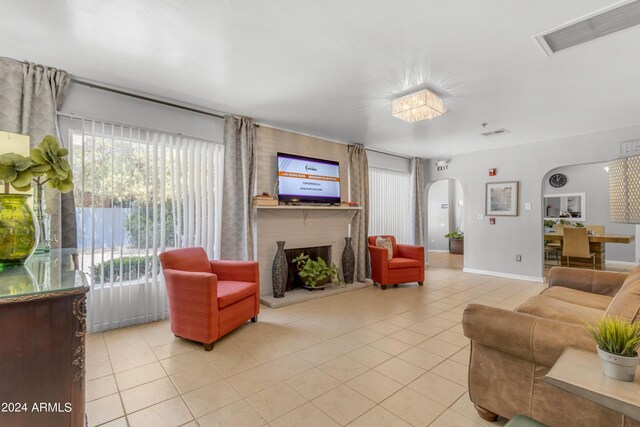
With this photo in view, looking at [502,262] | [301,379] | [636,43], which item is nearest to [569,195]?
[502,262]

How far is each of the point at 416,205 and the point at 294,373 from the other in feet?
17.0

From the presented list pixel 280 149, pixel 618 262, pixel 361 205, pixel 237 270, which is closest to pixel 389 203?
pixel 361 205

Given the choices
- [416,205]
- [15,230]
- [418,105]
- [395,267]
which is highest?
[418,105]

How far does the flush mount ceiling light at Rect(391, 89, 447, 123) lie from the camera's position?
301cm

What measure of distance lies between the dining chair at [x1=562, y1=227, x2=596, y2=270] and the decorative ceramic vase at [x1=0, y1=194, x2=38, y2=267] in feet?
23.9

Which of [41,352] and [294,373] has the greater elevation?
[41,352]

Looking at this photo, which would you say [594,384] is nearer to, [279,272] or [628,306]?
[628,306]

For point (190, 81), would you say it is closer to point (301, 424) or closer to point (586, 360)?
point (301, 424)

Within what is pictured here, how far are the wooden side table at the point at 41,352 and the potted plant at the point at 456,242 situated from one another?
8.95 m

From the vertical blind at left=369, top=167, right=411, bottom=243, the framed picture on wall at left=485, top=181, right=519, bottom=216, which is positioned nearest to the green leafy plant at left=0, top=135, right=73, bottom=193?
the vertical blind at left=369, top=167, right=411, bottom=243

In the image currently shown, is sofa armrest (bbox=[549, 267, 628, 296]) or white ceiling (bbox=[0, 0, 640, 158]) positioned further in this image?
sofa armrest (bbox=[549, 267, 628, 296])

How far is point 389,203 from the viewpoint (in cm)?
639

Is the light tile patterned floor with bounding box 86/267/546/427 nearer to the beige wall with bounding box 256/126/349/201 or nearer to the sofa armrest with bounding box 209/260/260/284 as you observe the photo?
the sofa armrest with bounding box 209/260/260/284

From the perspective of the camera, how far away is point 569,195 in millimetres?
7656
